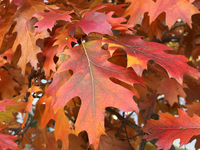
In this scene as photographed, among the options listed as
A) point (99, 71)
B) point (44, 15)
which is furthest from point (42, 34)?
point (99, 71)

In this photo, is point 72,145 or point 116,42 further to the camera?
point 72,145

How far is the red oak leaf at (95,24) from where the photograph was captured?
41cm

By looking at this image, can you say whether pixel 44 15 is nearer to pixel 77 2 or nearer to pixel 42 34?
pixel 42 34

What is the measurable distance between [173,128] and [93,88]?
253mm

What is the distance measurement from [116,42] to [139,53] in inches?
2.4

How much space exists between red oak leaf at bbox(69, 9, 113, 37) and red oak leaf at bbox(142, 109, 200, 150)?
0.28 metres

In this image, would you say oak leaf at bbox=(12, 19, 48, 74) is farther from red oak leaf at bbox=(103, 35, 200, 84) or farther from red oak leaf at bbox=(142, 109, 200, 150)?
red oak leaf at bbox=(142, 109, 200, 150)

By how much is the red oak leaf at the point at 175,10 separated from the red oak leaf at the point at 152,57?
10cm

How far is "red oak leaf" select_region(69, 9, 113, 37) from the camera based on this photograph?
0.41 metres

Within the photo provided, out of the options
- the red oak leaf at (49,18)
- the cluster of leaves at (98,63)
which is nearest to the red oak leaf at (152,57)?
the cluster of leaves at (98,63)

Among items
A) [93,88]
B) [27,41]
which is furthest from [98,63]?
[27,41]

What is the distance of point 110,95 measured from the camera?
394mm

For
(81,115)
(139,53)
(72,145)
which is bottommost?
(72,145)

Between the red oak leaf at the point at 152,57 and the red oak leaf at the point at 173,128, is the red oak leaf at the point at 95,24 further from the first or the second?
Result: the red oak leaf at the point at 173,128
